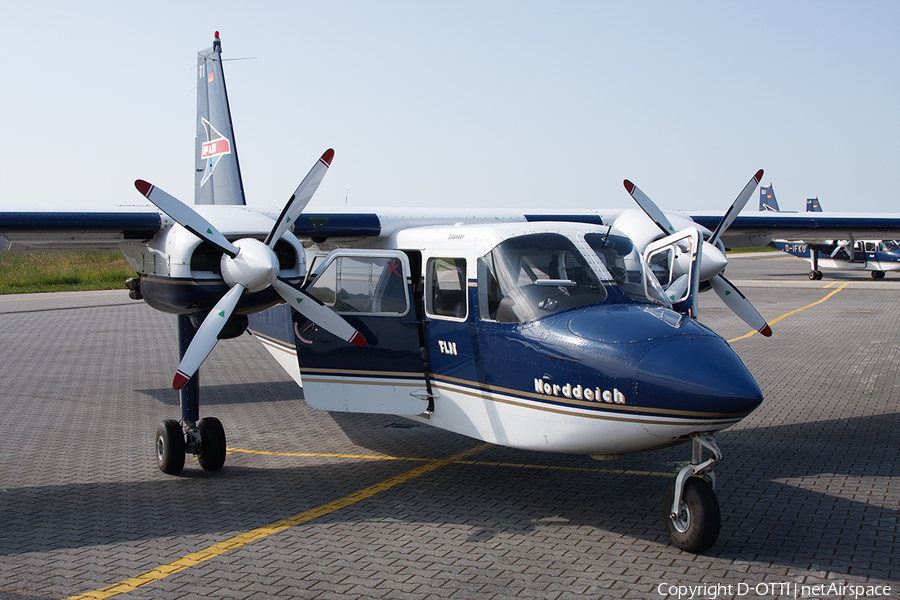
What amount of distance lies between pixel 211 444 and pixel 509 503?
3.73 m

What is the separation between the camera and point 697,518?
593 cm

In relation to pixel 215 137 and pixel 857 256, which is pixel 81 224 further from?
pixel 857 256

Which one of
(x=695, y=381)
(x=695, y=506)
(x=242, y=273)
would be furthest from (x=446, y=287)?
(x=695, y=506)

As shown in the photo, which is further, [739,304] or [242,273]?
[739,304]

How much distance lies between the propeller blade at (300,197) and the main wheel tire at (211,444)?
2.33 meters

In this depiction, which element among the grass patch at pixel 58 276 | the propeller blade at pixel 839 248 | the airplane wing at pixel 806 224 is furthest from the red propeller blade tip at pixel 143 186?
the propeller blade at pixel 839 248

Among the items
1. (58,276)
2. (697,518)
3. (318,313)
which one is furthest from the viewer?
(58,276)

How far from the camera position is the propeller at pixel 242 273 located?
7.79m

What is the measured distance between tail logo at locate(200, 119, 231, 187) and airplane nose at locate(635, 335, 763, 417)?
9853mm

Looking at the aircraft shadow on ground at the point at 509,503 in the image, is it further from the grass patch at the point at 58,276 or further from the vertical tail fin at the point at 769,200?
the vertical tail fin at the point at 769,200

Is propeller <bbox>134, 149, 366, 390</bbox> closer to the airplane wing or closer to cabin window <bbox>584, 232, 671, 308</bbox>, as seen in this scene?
cabin window <bbox>584, 232, 671, 308</bbox>

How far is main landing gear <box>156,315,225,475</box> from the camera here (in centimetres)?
862

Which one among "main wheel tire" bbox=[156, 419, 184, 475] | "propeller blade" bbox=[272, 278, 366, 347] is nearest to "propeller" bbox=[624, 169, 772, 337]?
"propeller blade" bbox=[272, 278, 366, 347]

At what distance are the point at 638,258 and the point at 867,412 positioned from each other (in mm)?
6527
